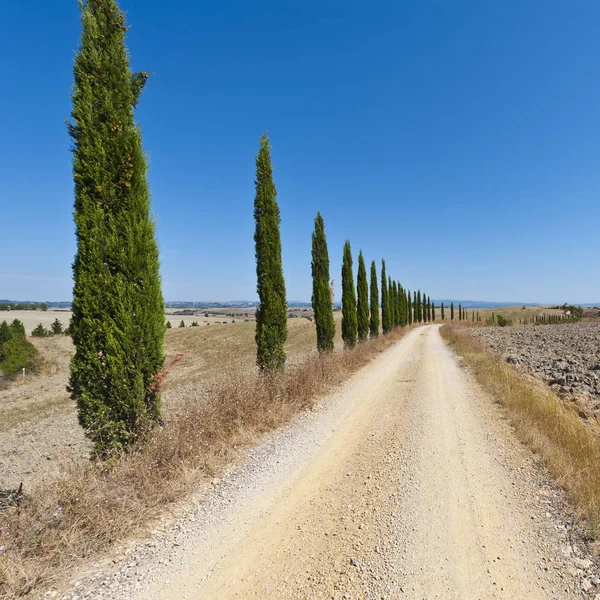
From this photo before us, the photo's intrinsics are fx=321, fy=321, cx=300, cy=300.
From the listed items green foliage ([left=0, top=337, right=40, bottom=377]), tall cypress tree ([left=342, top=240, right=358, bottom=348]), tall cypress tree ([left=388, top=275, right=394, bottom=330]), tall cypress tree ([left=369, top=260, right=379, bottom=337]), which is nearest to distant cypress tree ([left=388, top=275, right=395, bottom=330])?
tall cypress tree ([left=388, top=275, right=394, bottom=330])

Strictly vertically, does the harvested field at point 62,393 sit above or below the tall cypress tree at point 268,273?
below

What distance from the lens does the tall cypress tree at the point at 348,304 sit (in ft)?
63.4

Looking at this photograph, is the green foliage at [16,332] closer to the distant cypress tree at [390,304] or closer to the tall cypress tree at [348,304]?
the tall cypress tree at [348,304]

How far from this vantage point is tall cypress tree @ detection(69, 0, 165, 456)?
466 centimetres

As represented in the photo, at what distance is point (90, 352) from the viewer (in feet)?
15.2

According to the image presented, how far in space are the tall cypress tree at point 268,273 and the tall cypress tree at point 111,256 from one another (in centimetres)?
547

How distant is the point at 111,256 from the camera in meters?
4.85

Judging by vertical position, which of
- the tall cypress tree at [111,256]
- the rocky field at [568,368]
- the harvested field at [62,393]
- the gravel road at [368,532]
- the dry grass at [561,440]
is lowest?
the harvested field at [62,393]

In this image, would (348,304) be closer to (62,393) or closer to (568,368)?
(568,368)

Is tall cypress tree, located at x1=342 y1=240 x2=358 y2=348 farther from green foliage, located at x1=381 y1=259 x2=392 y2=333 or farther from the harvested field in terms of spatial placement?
green foliage, located at x1=381 y1=259 x2=392 y2=333

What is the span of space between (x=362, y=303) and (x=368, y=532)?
2043 centimetres

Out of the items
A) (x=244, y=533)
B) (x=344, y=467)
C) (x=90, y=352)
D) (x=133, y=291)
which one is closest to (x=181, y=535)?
(x=244, y=533)

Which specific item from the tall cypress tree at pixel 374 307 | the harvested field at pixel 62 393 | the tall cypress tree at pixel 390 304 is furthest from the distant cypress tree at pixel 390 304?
the harvested field at pixel 62 393

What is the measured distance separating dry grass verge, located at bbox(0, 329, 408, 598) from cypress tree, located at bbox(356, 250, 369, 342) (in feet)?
54.8
